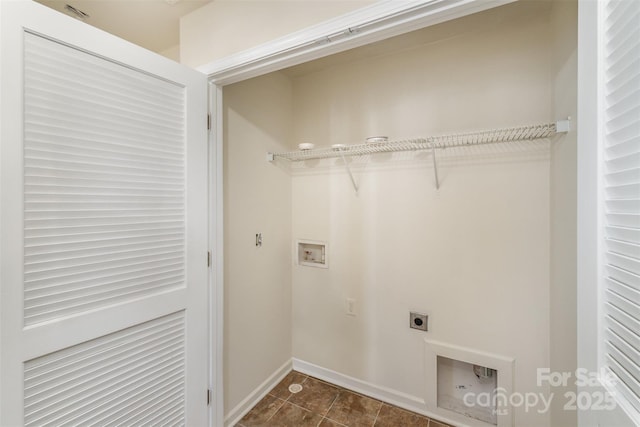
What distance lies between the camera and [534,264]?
59.7 inches

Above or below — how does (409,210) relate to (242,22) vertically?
below

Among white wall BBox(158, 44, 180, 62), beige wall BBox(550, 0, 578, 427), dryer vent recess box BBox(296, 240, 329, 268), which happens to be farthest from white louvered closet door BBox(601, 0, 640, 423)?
white wall BBox(158, 44, 180, 62)

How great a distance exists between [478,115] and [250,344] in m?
2.15

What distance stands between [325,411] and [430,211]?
155 cm

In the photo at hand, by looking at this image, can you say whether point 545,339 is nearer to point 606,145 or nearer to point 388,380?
point 388,380

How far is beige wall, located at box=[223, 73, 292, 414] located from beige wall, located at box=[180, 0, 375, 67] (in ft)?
0.94

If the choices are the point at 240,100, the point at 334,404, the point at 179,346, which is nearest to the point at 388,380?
the point at 334,404

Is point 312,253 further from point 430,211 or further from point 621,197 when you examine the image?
point 621,197

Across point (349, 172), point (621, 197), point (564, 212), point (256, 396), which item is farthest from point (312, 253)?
point (621, 197)

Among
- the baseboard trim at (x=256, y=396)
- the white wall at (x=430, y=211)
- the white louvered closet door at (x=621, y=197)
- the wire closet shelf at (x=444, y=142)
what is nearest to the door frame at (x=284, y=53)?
the baseboard trim at (x=256, y=396)

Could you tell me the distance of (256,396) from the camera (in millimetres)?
1950

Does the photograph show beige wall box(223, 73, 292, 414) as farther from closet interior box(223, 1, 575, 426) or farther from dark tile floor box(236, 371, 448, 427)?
dark tile floor box(236, 371, 448, 427)

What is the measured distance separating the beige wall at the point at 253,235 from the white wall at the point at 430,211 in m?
0.16

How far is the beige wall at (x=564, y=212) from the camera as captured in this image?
3.71ft
